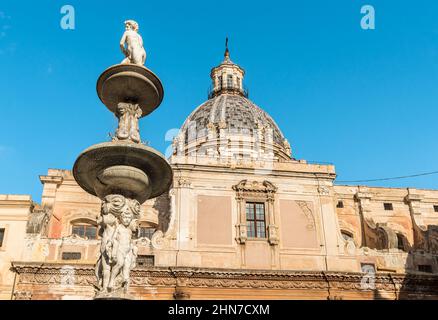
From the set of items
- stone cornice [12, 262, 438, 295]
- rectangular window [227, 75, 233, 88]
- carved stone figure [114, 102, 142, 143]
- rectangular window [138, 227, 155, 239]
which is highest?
rectangular window [227, 75, 233, 88]

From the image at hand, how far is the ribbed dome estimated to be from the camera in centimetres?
3691

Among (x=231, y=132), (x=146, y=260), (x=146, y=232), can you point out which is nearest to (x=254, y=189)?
(x=146, y=232)

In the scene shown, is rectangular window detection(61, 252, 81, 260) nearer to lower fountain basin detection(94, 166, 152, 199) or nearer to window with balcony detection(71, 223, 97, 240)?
window with balcony detection(71, 223, 97, 240)

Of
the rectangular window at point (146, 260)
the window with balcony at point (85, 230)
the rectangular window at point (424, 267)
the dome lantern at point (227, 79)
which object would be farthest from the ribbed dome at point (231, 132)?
the rectangular window at point (146, 260)

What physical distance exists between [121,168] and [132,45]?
117 inches

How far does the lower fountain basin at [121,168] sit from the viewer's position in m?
7.85

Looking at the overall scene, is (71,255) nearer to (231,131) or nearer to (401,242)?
(231,131)

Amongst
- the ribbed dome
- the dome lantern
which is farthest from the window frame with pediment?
the dome lantern

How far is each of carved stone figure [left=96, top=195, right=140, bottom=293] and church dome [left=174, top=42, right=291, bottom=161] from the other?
25.5m

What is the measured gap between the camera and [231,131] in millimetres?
38594

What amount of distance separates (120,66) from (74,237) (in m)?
16.0

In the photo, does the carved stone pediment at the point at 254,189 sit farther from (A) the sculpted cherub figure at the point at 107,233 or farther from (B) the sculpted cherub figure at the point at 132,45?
(A) the sculpted cherub figure at the point at 107,233
